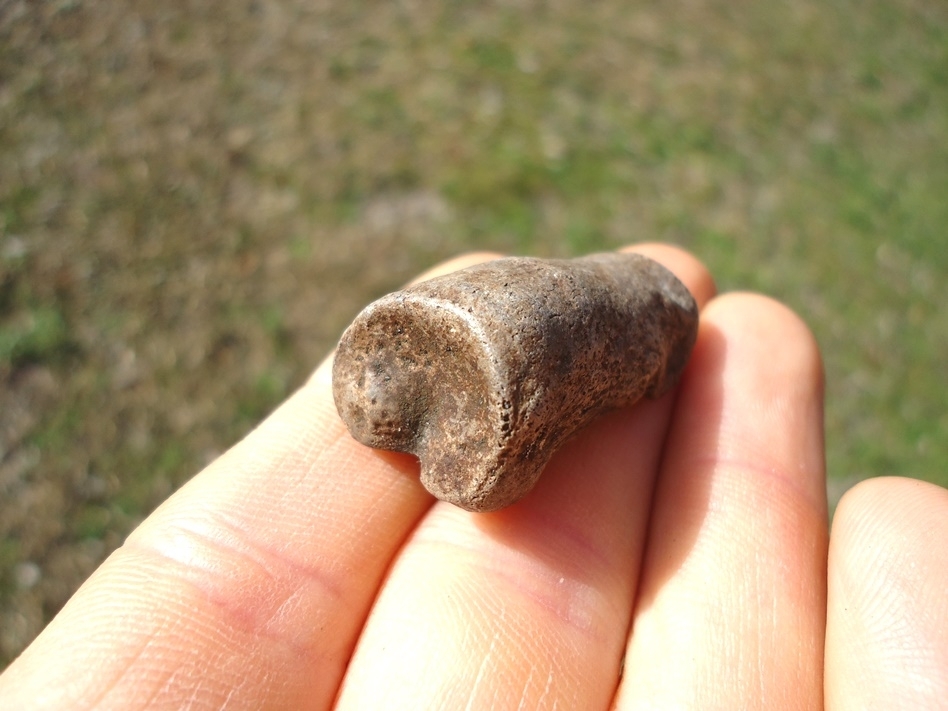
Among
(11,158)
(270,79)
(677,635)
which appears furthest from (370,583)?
(270,79)

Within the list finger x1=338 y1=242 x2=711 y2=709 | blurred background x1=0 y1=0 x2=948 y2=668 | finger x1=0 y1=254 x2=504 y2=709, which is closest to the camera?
finger x1=0 y1=254 x2=504 y2=709

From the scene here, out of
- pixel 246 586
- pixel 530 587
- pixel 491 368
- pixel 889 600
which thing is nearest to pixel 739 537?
pixel 889 600

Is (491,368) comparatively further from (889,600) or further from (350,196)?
(350,196)

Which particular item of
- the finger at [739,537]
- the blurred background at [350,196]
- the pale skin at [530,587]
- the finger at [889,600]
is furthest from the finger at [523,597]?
the blurred background at [350,196]

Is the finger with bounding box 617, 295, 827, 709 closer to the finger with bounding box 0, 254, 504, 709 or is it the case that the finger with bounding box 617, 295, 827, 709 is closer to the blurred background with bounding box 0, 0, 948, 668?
the finger with bounding box 0, 254, 504, 709

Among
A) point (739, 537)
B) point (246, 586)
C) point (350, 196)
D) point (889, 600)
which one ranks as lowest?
point (350, 196)

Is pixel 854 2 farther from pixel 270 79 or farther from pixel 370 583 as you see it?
pixel 370 583

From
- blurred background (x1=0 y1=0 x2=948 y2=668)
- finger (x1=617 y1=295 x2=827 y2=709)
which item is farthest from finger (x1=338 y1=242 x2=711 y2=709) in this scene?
blurred background (x1=0 y1=0 x2=948 y2=668)
